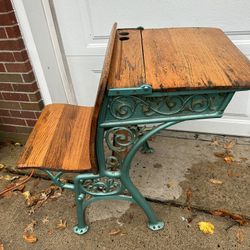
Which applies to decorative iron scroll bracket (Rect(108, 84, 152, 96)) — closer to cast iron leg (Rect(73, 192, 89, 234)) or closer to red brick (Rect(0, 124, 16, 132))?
cast iron leg (Rect(73, 192, 89, 234))

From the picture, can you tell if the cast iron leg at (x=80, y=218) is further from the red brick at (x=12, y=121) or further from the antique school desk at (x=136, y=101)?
the red brick at (x=12, y=121)

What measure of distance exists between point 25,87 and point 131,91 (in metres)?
1.41

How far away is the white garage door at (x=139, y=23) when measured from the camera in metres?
1.92

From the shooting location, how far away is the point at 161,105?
1.28m

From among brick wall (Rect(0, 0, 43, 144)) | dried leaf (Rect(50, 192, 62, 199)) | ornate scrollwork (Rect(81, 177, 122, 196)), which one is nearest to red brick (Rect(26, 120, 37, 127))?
brick wall (Rect(0, 0, 43, 144))

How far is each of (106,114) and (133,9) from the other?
1076mm

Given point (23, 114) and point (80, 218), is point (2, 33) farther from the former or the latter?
point (80, 218)

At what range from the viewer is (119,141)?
1422 millimetres

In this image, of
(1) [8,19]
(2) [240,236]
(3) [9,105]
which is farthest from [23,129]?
(2) [240,236]

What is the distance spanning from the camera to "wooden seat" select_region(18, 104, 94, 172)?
5.01 ft

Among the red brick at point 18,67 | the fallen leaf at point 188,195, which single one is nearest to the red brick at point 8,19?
the red brick at point 18,67

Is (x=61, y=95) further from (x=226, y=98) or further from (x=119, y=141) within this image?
(x=226, y=98)

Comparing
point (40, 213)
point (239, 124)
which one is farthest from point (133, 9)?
point (40, 213)

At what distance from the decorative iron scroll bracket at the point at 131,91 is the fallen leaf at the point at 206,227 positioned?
104cm
